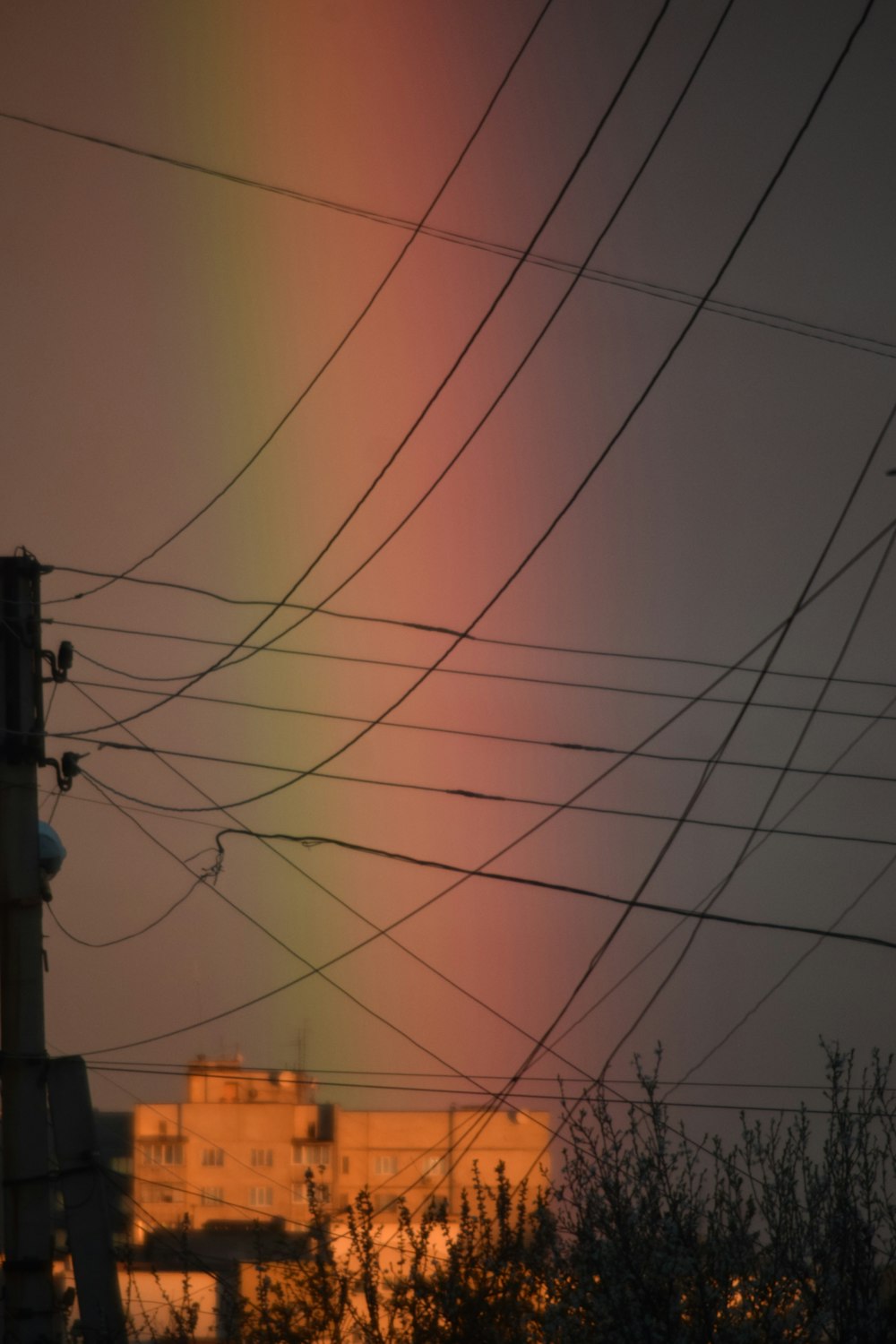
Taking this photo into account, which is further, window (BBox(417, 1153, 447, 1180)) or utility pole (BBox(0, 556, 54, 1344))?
window (BBox(417, 1153, 447, 1180))

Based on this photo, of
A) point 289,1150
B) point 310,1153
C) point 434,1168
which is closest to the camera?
point 434,1168

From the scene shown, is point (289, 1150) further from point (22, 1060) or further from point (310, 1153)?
point (22, 1060)

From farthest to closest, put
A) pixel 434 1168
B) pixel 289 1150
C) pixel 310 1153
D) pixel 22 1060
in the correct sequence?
pixel 310 1153 < pixel 289 1150 < pixel 434 1168 < pixel 22 1060

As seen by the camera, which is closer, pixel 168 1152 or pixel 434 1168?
pixel 434 1168

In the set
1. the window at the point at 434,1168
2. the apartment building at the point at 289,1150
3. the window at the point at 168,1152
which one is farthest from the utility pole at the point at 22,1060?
the window at the point at 168,1152

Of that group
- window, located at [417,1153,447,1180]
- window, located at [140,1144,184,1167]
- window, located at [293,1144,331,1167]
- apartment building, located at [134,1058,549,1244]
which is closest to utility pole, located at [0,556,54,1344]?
apartment building, located at [134,1058,549,1244]

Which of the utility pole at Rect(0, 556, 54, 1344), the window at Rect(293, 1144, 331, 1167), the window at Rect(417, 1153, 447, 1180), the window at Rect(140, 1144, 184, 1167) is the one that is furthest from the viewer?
the window at Rect(140, 1144, 184, 1167)

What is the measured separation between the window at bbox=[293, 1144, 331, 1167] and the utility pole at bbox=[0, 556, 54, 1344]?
61.3 ft

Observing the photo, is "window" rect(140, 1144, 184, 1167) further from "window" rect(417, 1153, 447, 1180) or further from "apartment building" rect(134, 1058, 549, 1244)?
"window" rect(417, 1153, 447, 1180)

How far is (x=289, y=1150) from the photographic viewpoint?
1363 inches

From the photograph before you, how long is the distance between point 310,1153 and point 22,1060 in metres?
28.5

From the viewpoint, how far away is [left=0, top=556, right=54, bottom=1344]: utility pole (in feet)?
30.6

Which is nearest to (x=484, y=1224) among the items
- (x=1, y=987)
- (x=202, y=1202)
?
(x=1, y=987)

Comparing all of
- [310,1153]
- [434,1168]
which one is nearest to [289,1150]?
[310,1153]
